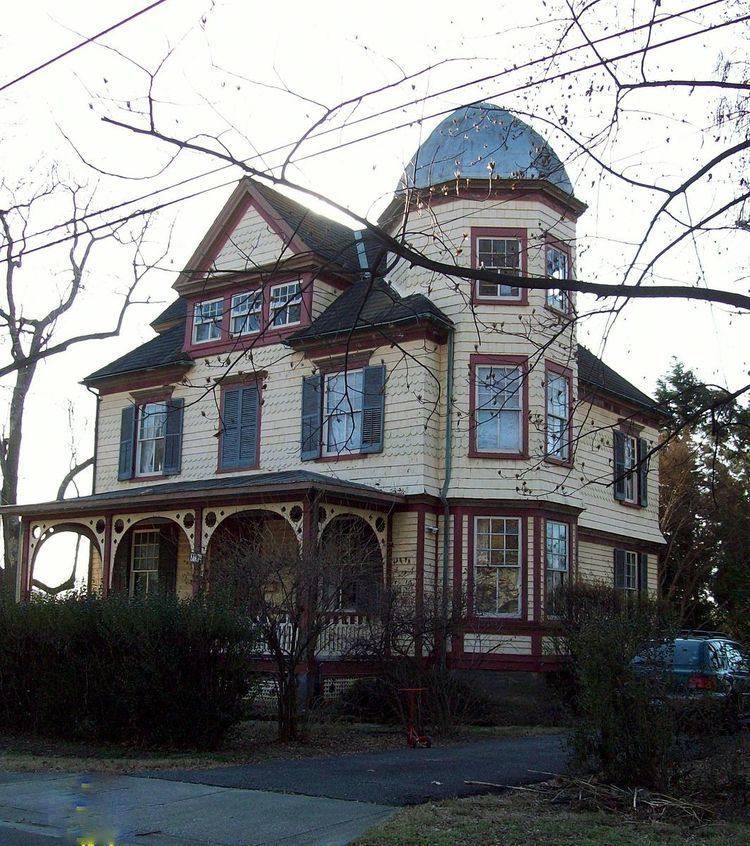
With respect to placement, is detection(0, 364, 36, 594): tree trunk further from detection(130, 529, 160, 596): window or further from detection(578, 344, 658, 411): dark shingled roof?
detection(578, 344, 658, 411): dark shingled roof

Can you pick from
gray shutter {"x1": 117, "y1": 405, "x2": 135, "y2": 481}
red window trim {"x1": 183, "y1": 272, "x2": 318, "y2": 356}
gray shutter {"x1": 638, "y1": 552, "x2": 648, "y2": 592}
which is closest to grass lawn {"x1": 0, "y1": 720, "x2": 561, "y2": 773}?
red window trim {"x1": 183, "y1": 272, "x2": 318, "y2": 356}

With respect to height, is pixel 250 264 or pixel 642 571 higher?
pixel 250 264

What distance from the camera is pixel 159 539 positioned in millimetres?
24500

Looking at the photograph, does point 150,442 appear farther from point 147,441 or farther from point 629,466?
point 629,466

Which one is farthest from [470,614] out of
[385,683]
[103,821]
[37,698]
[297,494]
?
[103,821]

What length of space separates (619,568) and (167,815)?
58.2 feet

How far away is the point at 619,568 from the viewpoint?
24922 mm

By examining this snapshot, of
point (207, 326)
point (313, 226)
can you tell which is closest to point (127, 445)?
point (207, 326)

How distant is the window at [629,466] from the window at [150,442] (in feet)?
34.2

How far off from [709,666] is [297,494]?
→ 33.3 ft

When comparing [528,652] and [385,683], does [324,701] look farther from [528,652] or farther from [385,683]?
[528,652]

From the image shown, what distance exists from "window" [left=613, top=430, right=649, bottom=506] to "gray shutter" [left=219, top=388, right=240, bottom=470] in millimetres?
8483

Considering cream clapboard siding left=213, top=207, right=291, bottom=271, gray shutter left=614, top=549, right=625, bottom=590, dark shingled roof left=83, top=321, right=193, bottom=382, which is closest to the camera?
cream clapboard siding left=213, top=207, right=291, bottom=271

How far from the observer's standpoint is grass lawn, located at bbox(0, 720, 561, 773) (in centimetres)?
1162
